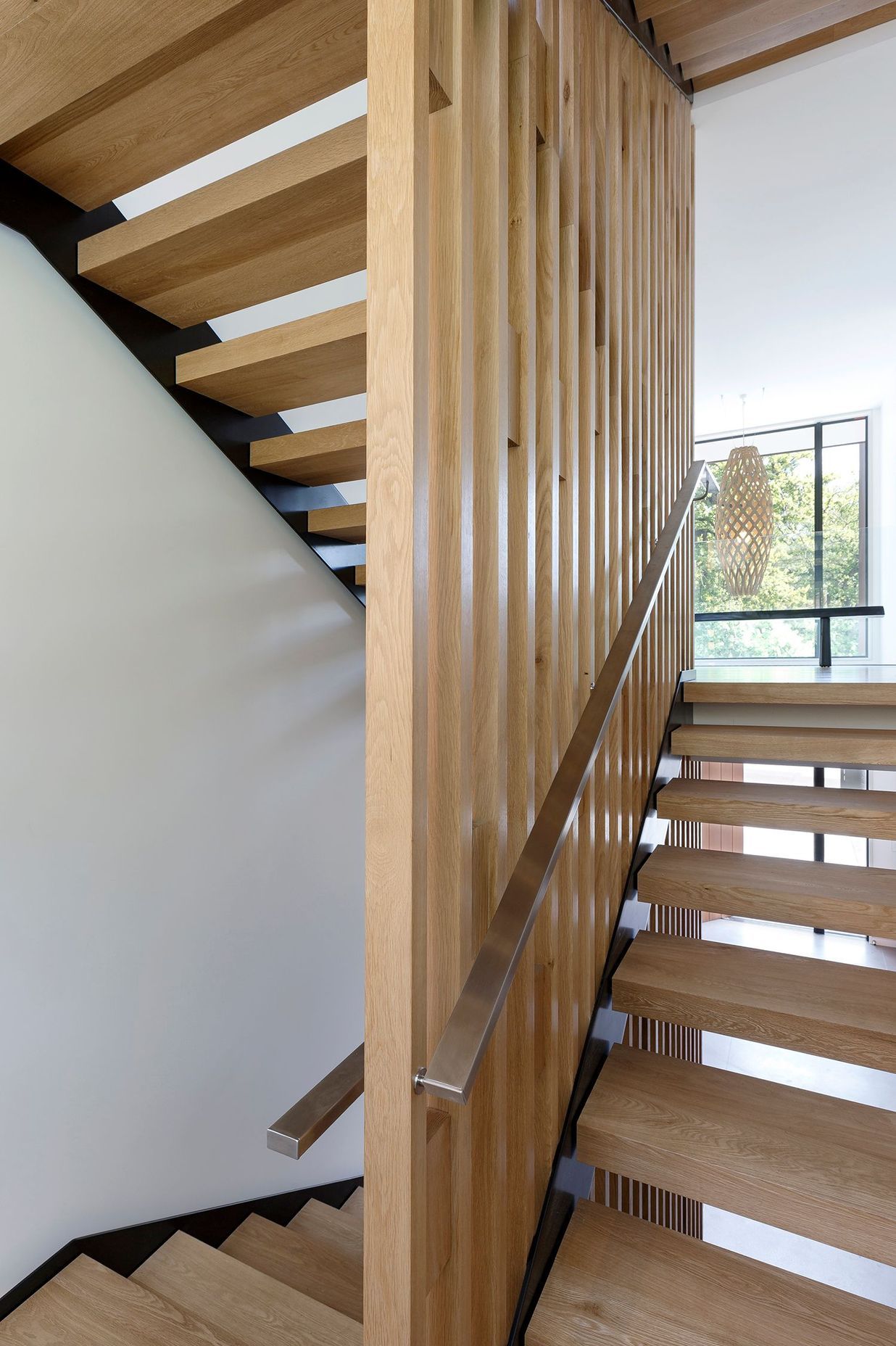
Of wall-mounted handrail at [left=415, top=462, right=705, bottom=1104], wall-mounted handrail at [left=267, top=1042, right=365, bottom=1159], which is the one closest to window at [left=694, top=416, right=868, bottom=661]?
wall-mounted handrail at [left=415, top=462, right=705, bottom=1104]

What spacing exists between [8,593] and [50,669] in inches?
7.9

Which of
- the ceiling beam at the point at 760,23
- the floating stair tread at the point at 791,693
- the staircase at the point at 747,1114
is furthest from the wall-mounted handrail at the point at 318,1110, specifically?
the ceiling beam at the point at 760,23

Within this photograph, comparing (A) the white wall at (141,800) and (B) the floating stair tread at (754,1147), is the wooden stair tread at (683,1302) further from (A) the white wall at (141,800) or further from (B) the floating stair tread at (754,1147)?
(A) the white wall at (141,800)

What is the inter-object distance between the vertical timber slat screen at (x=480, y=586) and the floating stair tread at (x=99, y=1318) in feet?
2.68

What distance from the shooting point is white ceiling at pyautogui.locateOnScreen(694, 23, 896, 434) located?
3.06 metres

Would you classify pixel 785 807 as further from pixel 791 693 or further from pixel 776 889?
pixel 791 693

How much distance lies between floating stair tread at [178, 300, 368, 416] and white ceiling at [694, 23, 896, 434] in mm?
2256

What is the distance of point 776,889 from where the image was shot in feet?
6.35

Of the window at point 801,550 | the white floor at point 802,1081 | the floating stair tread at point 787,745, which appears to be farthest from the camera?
the window at point 801,550

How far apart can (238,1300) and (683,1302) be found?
110cm

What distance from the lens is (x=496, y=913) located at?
45.9 inches

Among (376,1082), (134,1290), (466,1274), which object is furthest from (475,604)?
(134,1290)

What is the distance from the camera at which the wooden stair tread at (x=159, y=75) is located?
1.27 meters

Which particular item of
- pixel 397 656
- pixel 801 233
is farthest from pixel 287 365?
pixel 801 233
